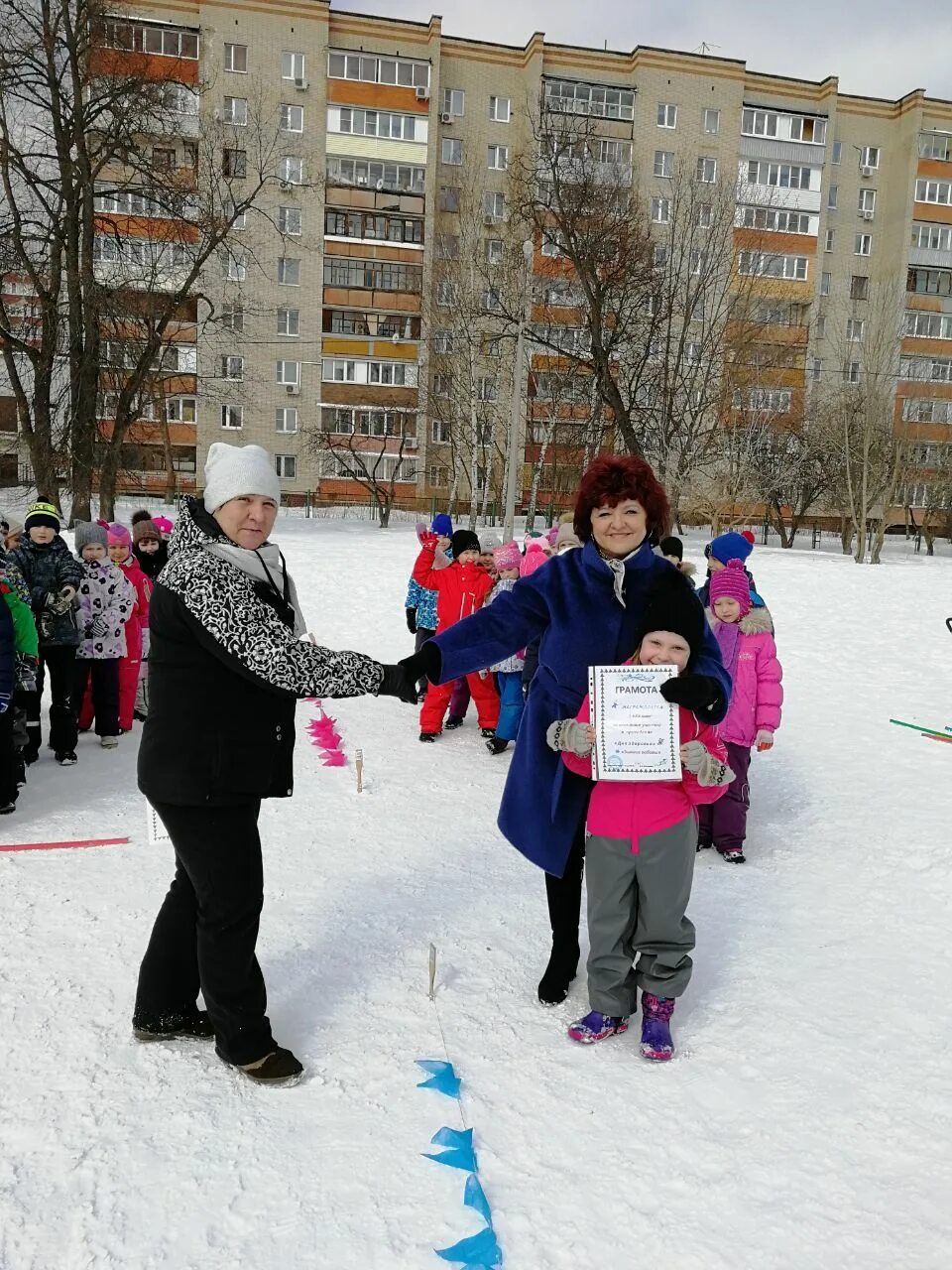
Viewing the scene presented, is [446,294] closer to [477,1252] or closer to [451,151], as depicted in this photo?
[451,151]

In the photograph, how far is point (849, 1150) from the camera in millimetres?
2744

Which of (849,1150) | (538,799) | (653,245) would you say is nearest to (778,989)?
(849,1150)

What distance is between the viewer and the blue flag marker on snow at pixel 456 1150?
2596 mm

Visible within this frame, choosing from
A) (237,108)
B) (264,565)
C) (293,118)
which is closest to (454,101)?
(293,118)

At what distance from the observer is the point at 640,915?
324cm

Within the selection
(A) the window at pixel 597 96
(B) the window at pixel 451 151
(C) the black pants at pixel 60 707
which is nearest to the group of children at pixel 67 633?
(C) the black pants at pixel 60 707

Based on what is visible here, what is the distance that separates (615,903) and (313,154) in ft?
145

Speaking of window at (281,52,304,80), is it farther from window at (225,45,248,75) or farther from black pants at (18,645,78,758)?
black pants at (18,645,78,758)

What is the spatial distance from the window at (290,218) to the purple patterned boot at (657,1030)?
1704 inches

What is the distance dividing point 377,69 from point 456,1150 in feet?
151

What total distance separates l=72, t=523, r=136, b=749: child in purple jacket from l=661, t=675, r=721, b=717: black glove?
17.6 feet

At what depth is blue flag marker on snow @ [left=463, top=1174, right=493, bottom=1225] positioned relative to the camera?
2395 millimetres

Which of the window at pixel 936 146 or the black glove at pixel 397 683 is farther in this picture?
the window at pixel 936 146

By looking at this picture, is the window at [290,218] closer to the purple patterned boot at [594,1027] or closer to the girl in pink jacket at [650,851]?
the girl in pink jacket at [650,851]
